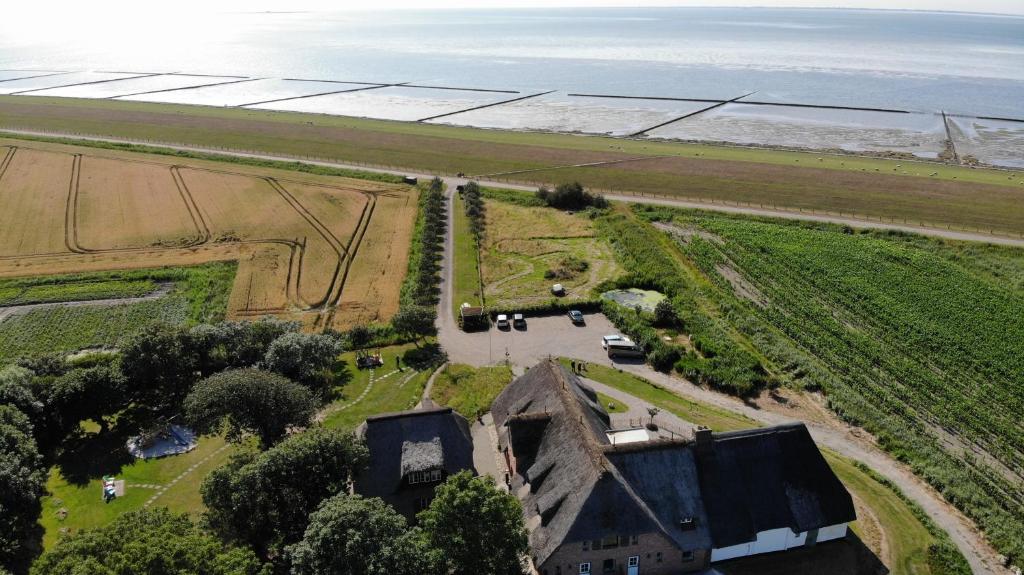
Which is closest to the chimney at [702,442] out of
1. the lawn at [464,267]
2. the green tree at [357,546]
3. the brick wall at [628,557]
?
the brick wall at [628,557]

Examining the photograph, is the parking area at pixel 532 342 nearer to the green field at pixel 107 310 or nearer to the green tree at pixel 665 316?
the green tree at pixel 665 316

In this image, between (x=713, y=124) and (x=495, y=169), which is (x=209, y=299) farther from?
(x=713, y=124)

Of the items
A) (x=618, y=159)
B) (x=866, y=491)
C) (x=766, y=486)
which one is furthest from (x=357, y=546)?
(x=618, y=159)

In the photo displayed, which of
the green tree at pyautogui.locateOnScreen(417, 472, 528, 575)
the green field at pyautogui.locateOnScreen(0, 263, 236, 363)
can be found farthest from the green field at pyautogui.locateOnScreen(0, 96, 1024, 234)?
the green tree at pyautogui.locateOnScreen(417, 472, 528, 575)

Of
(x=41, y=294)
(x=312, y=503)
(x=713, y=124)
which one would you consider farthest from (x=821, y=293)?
(x=713, y=124)

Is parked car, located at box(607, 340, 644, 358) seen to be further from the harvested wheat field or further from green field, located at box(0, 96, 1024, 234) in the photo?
green field, located at box(0, 96, 1024, 234)

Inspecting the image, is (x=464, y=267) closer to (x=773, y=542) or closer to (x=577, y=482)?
(x=577, y=482)

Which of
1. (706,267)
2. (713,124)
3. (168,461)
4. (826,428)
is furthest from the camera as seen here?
(713,124)

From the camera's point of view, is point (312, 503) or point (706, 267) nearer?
point (312, 503)
